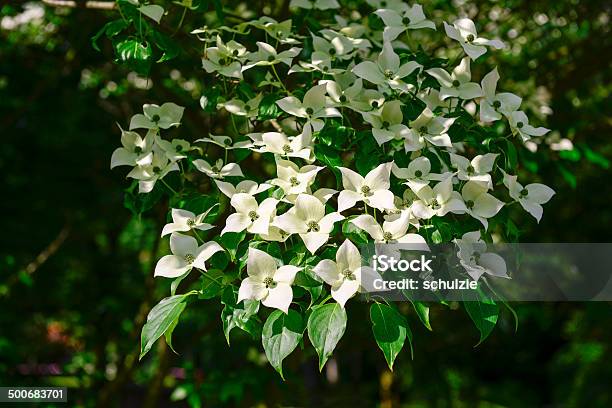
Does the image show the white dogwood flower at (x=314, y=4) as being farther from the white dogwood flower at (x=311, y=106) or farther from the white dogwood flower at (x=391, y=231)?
the white dogwood flower at (x=391, y=231)

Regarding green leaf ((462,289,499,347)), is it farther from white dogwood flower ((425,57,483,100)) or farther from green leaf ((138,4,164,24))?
green leaf ((138,4,164,24))

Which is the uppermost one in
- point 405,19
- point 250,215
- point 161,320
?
point 405,19

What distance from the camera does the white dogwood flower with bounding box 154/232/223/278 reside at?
1026mm

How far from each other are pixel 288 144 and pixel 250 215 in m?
0.15

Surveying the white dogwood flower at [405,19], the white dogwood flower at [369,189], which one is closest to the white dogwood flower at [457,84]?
the white dogwood flower at [405,19]

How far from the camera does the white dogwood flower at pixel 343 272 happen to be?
927 mm

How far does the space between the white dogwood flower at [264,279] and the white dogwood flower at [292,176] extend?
0.12 meters

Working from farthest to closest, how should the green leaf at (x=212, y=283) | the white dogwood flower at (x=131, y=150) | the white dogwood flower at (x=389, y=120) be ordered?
the white dogwood flower at (x=131, y=150), the white dogwood flower at (x=389, y=120), the green leaf at (x=212, y=283)

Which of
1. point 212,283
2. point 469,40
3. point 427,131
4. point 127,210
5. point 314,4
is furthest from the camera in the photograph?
point 127,210

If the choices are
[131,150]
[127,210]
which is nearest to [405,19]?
[131,150]

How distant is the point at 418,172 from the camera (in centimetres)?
107

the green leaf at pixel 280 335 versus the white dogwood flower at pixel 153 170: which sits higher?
the green leaf at pixel 280 335

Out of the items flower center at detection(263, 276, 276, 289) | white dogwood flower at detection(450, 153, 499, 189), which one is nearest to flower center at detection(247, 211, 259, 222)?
flower center at detection(263, 276, 276, 289)

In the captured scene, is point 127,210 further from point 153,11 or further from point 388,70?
point 388,70
